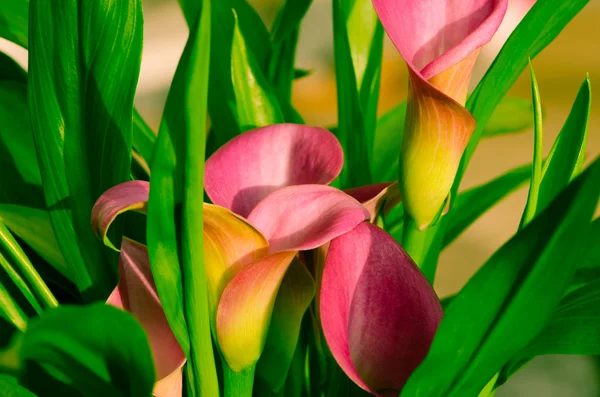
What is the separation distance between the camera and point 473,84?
1.13 meters

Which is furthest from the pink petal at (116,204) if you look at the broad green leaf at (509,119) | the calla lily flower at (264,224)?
the broad green leaf at (509,119)

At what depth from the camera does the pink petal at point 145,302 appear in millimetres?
209

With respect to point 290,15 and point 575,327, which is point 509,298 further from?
point 290,15

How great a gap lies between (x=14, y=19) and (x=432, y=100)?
0.66ft

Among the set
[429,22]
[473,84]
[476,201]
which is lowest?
[473,84]

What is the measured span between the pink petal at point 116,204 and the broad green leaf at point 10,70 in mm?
180

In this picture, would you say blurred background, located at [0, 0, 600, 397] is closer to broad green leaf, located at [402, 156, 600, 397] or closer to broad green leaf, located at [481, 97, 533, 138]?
broad green leaf, located at [481, 97, 533, 138]

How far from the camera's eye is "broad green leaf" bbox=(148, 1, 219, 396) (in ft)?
0.49

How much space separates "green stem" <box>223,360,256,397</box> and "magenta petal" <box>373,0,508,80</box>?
103mm

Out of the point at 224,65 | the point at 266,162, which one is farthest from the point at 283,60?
the point at 266,162

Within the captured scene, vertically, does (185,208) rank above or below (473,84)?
above

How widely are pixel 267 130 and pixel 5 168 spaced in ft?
0.50

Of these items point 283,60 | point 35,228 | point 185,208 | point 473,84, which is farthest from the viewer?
point 473,84

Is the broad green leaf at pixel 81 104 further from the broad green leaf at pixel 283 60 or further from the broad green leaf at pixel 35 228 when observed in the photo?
the broad green leaf at pixel 283 60
